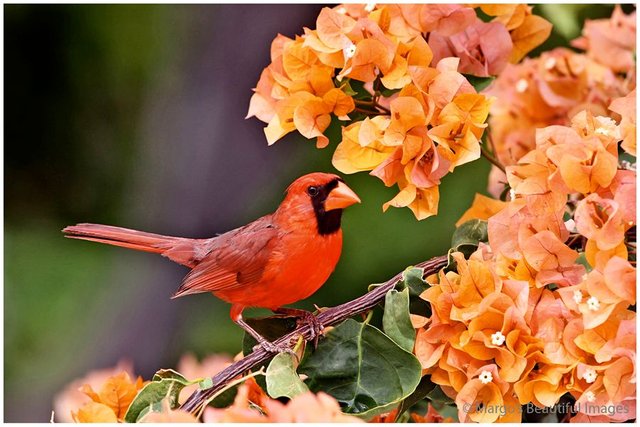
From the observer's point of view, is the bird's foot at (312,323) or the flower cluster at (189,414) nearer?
the flower cluster at (189,414)

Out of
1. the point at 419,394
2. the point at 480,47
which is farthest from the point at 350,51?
the point at 419,394

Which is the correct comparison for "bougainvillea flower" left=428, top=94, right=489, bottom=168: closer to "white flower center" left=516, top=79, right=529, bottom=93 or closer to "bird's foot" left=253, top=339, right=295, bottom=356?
"bird's foot" left=253, top=339, right=295, bottom=356

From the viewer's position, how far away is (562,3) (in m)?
0.93

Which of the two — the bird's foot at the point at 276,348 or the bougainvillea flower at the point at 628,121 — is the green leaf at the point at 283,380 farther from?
the bougainvillea flower at the point at 628,121

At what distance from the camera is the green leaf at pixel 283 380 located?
0.57 m

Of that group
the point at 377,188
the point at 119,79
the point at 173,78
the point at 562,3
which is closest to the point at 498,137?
the point at 562,3

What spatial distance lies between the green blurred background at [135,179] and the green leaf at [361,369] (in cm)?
60

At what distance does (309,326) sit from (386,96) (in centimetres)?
18

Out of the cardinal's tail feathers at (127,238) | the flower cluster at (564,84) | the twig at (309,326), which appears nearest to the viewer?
the twig at (309,326)

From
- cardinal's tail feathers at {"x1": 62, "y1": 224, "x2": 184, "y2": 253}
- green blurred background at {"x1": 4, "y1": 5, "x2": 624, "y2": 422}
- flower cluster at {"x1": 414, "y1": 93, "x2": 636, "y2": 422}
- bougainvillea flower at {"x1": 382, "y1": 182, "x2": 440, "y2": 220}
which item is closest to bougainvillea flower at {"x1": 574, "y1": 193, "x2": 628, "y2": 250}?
flower cluster at {"x1": 414, "y1": 93, "x2": 636, "y2": 422}

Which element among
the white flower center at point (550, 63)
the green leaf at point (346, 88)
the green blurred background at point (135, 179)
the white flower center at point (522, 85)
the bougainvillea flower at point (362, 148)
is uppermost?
the green leaf at point (346, 88)

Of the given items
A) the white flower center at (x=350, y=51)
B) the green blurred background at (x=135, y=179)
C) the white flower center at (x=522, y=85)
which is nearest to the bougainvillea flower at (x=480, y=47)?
the white flower center at (x=350, y=51)

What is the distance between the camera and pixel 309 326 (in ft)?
2.03

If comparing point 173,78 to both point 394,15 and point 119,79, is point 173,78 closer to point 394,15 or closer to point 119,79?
point 119,79
